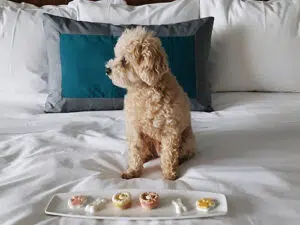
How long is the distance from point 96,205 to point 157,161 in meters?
0.37

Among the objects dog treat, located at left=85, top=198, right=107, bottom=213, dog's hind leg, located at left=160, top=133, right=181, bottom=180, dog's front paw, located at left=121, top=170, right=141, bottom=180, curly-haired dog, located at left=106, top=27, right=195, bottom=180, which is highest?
curly-haired dog, located at left=106, top=27, right=195, bottom=180

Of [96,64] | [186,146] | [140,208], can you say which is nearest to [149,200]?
[140,208]

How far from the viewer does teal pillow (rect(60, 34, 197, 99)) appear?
5.08ft

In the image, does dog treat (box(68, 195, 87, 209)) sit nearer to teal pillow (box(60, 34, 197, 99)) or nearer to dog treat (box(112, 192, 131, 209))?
dog treat (box(112, 192, 131, 209))

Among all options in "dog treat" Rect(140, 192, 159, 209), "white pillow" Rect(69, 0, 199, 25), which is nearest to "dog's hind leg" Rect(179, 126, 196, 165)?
"dog treat" Rect(140, 192, 159, 209)

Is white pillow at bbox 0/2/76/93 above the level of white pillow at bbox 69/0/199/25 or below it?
below

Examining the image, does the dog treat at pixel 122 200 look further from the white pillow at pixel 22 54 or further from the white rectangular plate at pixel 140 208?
the white pillow at pixel 22 54

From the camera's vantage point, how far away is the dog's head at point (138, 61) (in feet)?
3.43

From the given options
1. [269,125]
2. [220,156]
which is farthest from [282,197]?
[269,125]

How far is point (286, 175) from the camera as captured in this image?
107 cm

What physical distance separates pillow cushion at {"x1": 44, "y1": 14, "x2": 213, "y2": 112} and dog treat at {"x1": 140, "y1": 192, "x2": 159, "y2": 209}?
2.24 ft

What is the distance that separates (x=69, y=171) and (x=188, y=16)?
1011 millimetres

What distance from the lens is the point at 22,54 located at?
1.70m

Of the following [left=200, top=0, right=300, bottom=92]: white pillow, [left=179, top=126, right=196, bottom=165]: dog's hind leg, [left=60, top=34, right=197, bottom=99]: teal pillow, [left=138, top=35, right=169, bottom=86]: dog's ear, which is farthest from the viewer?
[left=200, top=0, right=300, bottom=92]: white pillow
